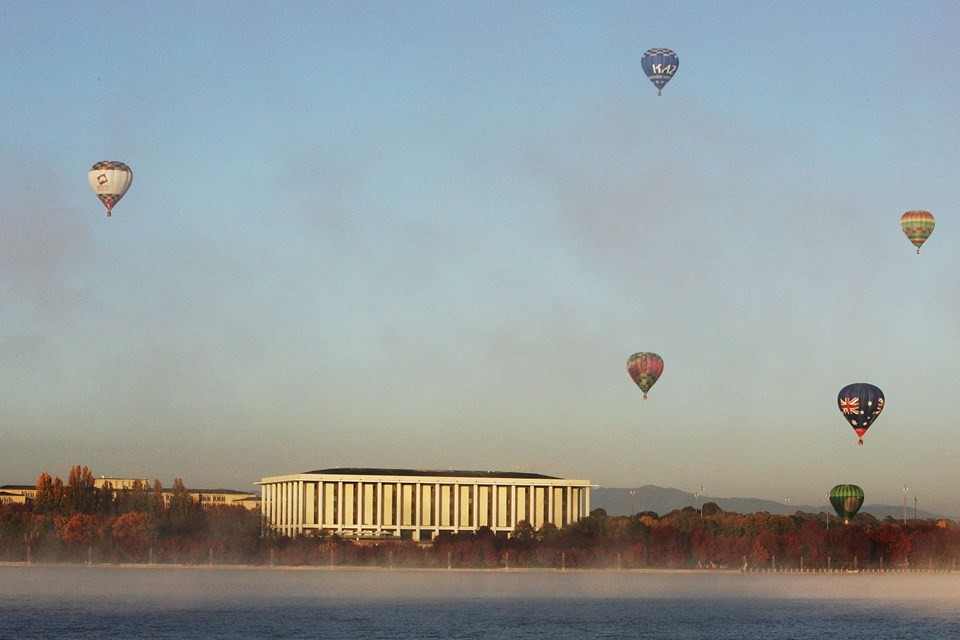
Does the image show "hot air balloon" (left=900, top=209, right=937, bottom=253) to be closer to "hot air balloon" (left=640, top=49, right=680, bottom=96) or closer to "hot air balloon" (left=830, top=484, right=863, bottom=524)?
"hot air balloon" (left=640, top=49, right=680, bottom=96)

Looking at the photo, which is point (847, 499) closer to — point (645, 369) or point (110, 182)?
point (645, 369)

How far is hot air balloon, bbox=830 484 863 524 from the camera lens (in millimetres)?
188625

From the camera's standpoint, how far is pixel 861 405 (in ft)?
454

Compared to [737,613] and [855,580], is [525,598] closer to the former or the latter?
[737,613]

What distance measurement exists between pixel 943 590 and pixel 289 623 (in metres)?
88.2

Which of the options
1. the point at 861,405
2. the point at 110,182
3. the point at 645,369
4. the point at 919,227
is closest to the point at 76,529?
the point at 645,369

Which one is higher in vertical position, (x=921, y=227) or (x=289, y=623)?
(x=921, y=227)

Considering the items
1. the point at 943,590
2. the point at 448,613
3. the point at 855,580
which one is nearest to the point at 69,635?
the point at 448,613

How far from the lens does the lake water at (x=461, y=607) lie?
100562 mm

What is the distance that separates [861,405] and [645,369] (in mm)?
18896

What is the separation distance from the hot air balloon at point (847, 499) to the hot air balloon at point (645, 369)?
182 feet

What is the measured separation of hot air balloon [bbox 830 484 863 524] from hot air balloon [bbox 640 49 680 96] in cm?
8570

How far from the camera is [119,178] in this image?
372 ft

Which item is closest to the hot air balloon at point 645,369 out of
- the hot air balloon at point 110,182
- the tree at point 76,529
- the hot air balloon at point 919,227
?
the hot air balloon at point 919,227
